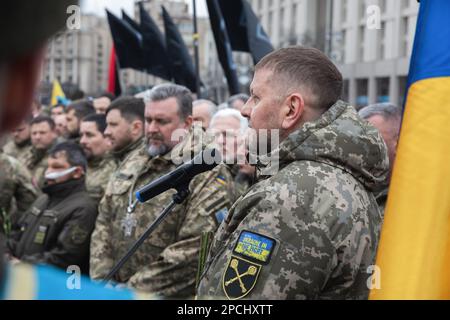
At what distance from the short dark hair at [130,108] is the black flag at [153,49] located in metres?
5.38

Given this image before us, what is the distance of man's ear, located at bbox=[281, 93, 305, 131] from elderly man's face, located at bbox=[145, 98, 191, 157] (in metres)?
1.98

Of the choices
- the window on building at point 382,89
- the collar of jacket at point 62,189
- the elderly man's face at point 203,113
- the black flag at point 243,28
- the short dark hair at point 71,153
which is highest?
the black flag at point 243,28

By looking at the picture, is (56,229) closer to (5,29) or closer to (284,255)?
(284,255)

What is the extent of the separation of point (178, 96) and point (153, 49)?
709 cm

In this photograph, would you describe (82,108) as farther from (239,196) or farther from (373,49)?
(373,49)

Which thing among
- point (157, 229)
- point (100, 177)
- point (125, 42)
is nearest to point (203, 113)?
point (100, 177)

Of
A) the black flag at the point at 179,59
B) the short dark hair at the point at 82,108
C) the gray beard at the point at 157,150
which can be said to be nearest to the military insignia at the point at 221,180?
the gray beard at the point at 157,150

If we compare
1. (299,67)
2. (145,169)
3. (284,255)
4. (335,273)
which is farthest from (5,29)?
(145,169)

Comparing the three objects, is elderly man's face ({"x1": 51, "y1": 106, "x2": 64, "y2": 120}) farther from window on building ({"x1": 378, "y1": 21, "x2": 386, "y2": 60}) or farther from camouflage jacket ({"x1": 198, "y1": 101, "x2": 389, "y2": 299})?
window on building ({"x1": 378, "y1": 21, "x2": 386, "y2": 60})

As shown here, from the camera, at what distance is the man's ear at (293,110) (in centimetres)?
245

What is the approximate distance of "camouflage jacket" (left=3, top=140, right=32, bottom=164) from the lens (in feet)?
28.8

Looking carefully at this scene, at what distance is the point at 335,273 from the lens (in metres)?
2.18

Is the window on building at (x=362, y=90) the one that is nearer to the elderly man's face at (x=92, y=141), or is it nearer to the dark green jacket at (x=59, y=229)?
the elderly man's face at (x=92, y=141)

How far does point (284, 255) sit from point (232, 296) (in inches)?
7.7
